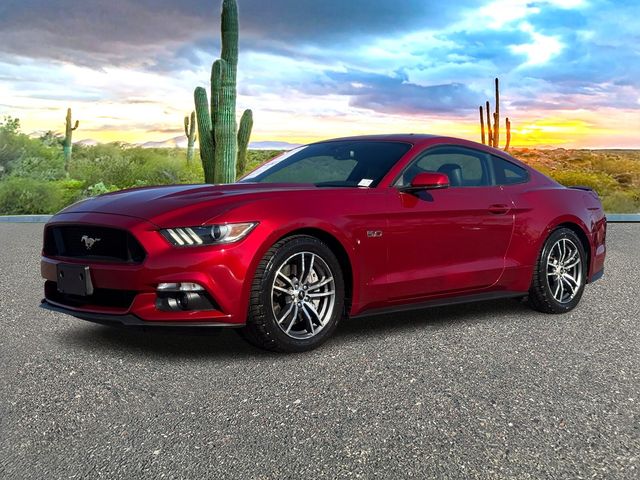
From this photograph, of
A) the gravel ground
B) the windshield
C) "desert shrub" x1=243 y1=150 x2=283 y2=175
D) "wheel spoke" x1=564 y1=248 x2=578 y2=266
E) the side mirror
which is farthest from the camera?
"desert shrub" x1=243 y1=150 x2=283 y2=175

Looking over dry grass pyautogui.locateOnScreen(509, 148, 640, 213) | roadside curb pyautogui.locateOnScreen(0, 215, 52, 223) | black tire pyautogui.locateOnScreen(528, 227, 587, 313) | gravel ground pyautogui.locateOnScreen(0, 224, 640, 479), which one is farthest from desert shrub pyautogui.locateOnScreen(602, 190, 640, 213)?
gravel ground pyautogui.locateOnScreen(0, 224, 640, 479)

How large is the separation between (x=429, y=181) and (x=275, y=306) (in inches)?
55.9

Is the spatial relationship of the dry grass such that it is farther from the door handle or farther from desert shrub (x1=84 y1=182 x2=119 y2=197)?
the door handle

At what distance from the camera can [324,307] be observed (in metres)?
5.48

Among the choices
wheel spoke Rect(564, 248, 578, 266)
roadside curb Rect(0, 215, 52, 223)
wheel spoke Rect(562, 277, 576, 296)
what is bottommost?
roadside curb Rect(0, 215, 52, 223)

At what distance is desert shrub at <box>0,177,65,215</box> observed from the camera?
28.4 m

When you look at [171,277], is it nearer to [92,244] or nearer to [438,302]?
[92,244]

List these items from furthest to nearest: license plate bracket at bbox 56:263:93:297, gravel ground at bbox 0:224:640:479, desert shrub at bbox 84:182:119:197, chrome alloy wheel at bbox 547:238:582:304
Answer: desert shrub at bbox 84:182:119:197 → chrome alloy wheel at bbox 547:238:582:304 → license plate bracket at bbox 56:263:93:297 → gravel ground at bbox 0:224:640:479

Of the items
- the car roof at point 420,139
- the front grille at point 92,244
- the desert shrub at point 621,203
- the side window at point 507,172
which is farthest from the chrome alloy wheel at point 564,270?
the desert shrub at point 621,203

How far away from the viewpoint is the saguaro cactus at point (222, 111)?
1944cm

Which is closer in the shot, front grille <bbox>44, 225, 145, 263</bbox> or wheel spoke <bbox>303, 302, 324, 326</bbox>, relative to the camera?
front grille <bbox>44, 225, 145, 263</bbox>

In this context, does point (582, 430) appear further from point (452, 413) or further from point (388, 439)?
point (388, 439)

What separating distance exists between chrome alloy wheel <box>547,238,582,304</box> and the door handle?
2.26 ft

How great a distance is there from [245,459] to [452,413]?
120cm
